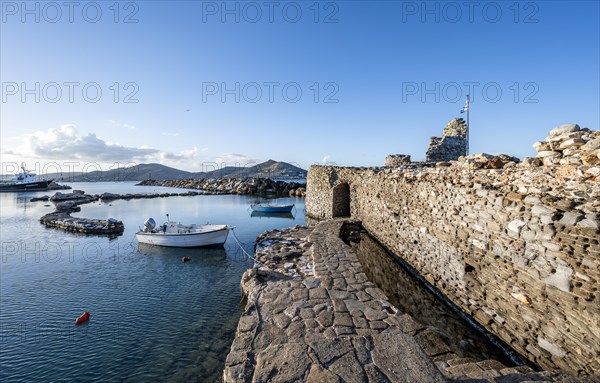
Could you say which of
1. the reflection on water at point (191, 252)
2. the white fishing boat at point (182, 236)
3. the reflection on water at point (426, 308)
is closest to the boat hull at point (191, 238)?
the white fishing boat at point (182, 236)

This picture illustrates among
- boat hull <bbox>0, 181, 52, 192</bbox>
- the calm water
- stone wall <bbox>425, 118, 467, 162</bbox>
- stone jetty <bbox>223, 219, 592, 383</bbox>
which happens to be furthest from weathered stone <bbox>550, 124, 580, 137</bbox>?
boat hull <bbox>0, 181, 52, 192</bbox>

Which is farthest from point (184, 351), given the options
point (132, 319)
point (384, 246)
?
point (384, 246)

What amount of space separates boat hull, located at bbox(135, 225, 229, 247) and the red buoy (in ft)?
20.2

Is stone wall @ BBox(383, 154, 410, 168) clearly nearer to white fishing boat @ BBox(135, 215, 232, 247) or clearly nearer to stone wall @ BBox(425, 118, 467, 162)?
stone wall @ BBox(425, 118, 467, 162)

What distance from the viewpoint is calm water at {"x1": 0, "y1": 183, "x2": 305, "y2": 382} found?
5523 mm

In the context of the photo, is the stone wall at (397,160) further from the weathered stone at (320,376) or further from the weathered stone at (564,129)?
the weathered stone at (320,376)

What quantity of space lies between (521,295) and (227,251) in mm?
11490

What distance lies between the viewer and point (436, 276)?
25.5ft

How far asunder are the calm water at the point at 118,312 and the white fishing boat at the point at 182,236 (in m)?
0.45

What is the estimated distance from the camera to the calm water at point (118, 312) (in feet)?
18.1

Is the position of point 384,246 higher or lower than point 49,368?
higher

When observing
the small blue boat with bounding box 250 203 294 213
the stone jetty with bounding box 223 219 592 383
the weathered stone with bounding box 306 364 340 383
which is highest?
the weathered stone with bounding box 306 364 340 383

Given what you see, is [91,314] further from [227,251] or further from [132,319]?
[227,251]

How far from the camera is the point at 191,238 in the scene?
13484 millimetres
